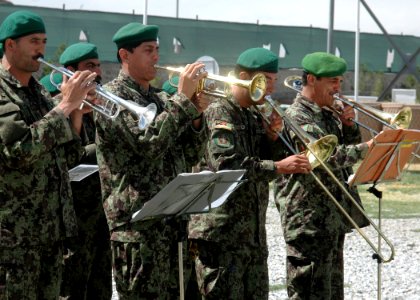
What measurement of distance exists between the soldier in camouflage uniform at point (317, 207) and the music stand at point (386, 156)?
0.69ft

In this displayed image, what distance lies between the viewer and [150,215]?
16.2 feet

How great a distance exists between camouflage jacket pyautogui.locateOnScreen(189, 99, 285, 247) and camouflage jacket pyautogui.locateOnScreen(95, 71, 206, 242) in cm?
60

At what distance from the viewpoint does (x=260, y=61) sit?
21.2ft

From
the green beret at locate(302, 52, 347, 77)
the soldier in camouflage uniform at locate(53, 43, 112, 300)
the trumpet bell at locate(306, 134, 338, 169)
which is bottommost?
the soldier in camouflage uniform at locate(53, 43, 112, 300)

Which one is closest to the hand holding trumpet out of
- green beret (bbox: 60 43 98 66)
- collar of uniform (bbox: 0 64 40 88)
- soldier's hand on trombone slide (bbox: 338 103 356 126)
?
collar of uniform (bbox: 0 64 40 88)

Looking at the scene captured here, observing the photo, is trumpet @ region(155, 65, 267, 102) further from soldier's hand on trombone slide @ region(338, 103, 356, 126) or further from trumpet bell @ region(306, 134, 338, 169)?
soldier's hand on trombone slide @ region(338, 103, 356, 126)

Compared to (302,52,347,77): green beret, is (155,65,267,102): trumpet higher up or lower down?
lower down

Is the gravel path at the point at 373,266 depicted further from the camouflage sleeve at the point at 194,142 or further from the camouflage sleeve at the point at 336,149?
the camouflage sleeve at the point at 194,142

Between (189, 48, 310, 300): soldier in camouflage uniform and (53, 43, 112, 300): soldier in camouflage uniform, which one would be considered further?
(53, 43, 112, 300): soldier in camouflage uniform

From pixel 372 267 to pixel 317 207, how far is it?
3.98 metres

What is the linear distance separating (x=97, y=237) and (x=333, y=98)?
2107 millimetres

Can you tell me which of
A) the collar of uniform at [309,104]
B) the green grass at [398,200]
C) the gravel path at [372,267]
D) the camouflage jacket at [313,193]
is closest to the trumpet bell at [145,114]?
the camouflage jacket at [313,193]

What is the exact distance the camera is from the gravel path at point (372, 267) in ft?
30.6

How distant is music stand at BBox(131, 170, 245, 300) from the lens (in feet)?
15.9
